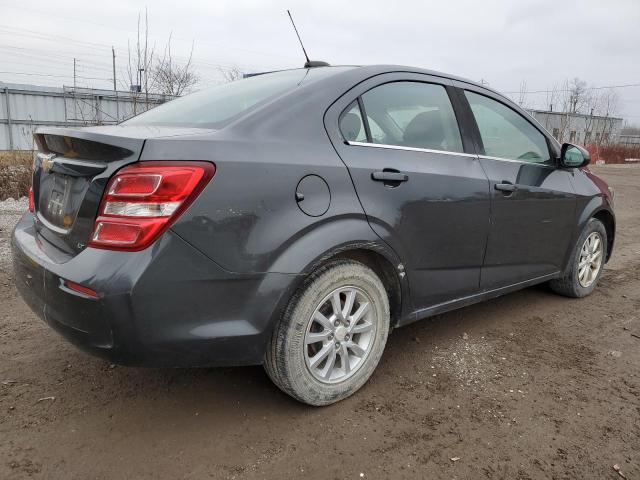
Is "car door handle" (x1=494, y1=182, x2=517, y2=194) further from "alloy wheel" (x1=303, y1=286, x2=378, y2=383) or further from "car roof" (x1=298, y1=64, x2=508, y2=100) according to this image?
"alloy wheel" (x1=303, y1=286, x2=378, y2=383)

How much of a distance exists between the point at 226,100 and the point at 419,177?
3.63 feet

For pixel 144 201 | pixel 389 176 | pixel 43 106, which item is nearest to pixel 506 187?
pixel 389 176

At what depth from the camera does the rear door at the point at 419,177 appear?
2.45 metres

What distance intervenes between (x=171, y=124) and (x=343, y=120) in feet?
2.81

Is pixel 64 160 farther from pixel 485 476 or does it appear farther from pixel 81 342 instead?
pixel 485 476

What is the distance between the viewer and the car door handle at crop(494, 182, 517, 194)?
3083 millimetres

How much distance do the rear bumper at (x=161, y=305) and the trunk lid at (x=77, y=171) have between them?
123mm

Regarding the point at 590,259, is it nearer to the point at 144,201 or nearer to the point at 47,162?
the point at 144,201

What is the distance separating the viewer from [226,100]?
2684mm

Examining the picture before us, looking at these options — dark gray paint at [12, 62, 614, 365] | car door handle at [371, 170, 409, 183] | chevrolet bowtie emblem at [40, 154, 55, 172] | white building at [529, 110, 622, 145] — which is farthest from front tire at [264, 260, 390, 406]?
white building at [529, 110, 622, 145]

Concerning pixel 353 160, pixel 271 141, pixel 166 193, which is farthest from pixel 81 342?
pixel 353 160

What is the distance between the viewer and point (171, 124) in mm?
2494

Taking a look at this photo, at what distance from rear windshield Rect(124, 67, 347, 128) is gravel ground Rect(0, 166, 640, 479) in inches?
54.0

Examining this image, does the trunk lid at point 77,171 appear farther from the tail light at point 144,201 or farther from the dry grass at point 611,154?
the dry grass at point 611,154
